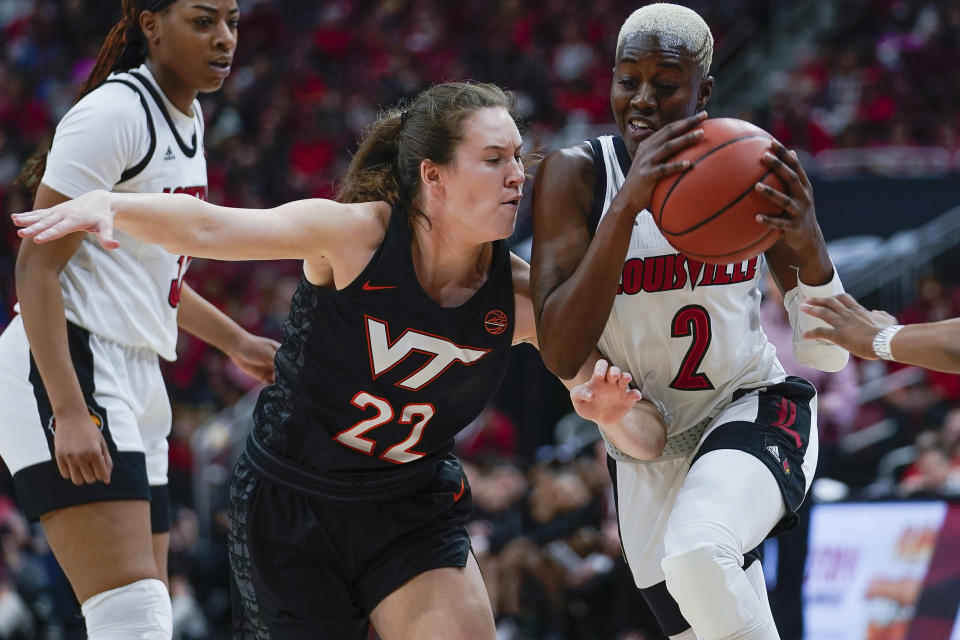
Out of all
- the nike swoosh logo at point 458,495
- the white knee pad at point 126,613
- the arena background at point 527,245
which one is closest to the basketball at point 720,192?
the nike swoosh logo at point 458,495

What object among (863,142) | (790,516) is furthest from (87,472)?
(863,142)

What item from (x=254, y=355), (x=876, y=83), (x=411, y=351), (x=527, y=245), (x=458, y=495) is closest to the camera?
(x=411, y=351)

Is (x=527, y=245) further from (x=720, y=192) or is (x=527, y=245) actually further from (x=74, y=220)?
(x=74, y=220)

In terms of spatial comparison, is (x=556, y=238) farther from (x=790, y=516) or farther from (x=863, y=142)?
(x=863, y=142)

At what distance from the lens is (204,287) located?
1216 cm

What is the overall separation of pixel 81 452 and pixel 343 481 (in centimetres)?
80

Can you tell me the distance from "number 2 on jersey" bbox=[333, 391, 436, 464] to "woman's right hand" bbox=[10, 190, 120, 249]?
961 mm

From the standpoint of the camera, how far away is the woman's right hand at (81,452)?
3.69 meters

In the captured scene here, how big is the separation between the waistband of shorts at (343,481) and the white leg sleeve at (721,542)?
85 cm

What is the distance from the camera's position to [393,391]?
366cm

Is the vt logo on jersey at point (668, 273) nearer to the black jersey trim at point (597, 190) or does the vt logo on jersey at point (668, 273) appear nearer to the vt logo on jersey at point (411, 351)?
the black jersey trim at point (597, 190)

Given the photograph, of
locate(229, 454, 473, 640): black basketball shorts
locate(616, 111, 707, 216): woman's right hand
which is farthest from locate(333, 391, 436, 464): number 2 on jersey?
locate(616, 111, 707, 216): woman's right hand

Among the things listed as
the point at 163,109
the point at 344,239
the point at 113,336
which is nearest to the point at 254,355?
the point at 113,336

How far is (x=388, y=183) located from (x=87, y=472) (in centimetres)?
128
